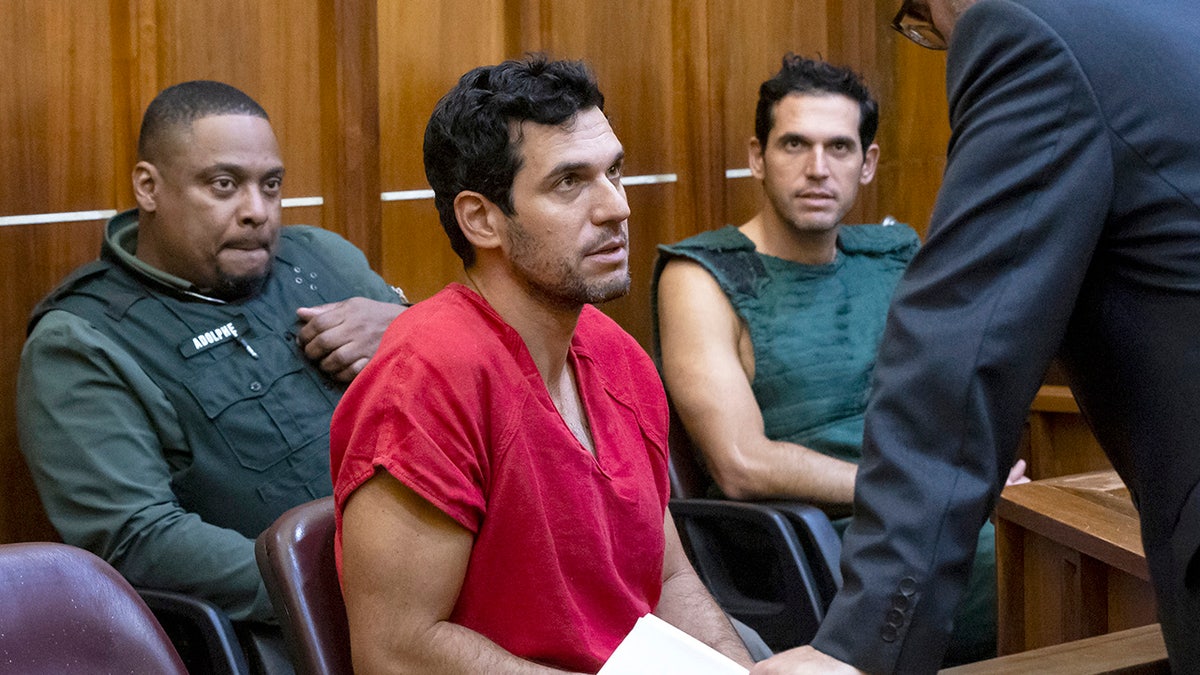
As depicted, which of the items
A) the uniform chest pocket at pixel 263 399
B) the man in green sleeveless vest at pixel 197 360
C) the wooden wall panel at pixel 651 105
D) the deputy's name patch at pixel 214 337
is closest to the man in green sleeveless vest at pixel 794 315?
the wooden wall panel at pixel 651 105

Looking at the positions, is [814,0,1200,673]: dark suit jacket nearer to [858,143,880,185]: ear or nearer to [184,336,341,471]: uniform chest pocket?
[184,336,341,471]: uniform chest pocket

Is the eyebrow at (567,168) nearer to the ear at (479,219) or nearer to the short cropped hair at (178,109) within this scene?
the ear at (479,219)

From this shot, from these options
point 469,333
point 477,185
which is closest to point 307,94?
point 477,185

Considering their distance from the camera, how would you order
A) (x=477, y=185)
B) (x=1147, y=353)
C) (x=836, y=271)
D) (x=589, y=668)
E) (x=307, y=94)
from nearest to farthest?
(x=1147, y=353)
(x=589, y=668)
(x=477, y=185)
(x=307, y=94)
(x=836, y=271)

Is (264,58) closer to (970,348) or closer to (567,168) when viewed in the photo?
(567,168)

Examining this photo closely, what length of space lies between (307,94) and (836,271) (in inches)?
47.7

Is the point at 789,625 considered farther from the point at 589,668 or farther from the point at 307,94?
the point at 307,94

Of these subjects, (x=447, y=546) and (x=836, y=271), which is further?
(x=836, y=271)

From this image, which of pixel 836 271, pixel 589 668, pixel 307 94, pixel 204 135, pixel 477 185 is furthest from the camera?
pixel 836 271

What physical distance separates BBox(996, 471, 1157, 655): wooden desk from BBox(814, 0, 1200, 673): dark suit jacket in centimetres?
66

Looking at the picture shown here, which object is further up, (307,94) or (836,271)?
(307,94)

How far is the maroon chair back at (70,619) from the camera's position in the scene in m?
1.28

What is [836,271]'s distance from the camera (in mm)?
2939

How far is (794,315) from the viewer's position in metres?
2.81
